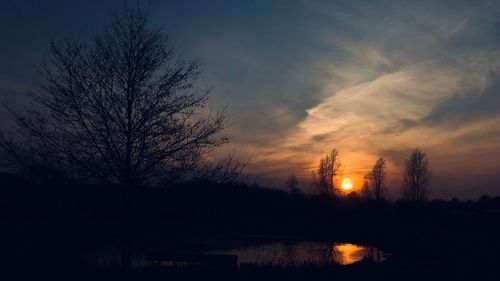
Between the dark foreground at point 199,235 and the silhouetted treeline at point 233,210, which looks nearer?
the dark foreground at point 199,235

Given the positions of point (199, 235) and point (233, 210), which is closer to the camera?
point (199, 235)

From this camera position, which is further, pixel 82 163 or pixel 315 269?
pixel 315 269

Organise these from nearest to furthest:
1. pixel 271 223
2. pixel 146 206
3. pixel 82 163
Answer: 1. pixel 82 163
2. pixel 146 206
3. pixel 271 223

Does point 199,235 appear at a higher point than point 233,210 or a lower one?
lower

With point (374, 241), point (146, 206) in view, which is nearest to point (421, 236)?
point (374, 241)

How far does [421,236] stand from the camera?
31.1 meters

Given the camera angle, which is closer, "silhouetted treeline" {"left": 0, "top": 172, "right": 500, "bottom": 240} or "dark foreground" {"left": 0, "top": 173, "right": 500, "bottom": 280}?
"dark foreground" {"left": 0, "top": 173, "right": 500, "bottom": 280}

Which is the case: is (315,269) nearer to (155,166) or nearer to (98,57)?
(155,166)

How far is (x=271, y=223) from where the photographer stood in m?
48.2

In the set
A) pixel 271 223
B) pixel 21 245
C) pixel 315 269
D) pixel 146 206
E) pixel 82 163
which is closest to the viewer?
pixel 82 163

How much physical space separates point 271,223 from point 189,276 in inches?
1497

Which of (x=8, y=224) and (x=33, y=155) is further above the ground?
(x=33, y=155)

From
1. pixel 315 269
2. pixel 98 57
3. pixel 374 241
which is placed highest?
pixel 98 57

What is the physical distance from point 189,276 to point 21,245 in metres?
9.25
